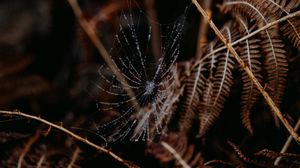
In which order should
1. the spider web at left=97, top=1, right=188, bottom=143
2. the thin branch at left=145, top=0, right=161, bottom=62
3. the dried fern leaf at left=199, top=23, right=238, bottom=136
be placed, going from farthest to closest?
the thin branch at left=145, top=0, right=161, bottom=62, the spider web at left=97, top=1, right=188, bottom=143, the dried fern leaf at left=199, top=23, right=238, bottom=136

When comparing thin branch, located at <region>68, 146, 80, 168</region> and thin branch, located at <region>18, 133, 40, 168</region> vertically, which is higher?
thin branch, located at <region>18, 133, 40, 168</region>

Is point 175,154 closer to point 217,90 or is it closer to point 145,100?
point 217,90

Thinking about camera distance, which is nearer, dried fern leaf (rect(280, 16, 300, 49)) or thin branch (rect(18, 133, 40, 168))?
dried fern leaf (rect(280, 16, 300, 49))

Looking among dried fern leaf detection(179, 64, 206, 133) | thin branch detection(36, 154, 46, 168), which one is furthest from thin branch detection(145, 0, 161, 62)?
thin branch detection(36, 154, 46, 168)

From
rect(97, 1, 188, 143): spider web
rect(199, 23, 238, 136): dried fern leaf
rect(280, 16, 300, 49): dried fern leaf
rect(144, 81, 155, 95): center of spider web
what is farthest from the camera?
rect(144, 81, 155, 95): center of spider web

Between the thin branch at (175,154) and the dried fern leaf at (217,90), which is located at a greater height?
the dried fern leaf at (217,90)

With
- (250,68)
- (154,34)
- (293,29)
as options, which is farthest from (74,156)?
(154,34)

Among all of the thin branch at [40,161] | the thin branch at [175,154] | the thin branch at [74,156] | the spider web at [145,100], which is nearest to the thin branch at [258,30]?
the spider web at [145,100]

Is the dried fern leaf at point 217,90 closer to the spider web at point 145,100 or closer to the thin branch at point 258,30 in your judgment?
the thin branch at point 258,30

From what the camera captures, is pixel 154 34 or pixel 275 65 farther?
pixel 154 34

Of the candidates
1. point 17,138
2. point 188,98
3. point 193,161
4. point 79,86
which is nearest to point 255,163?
point 193,161

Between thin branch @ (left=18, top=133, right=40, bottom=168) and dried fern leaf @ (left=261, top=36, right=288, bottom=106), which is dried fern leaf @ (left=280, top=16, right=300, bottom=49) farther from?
thin branch @ (left=18, top=133, right=40, bottom=168)
